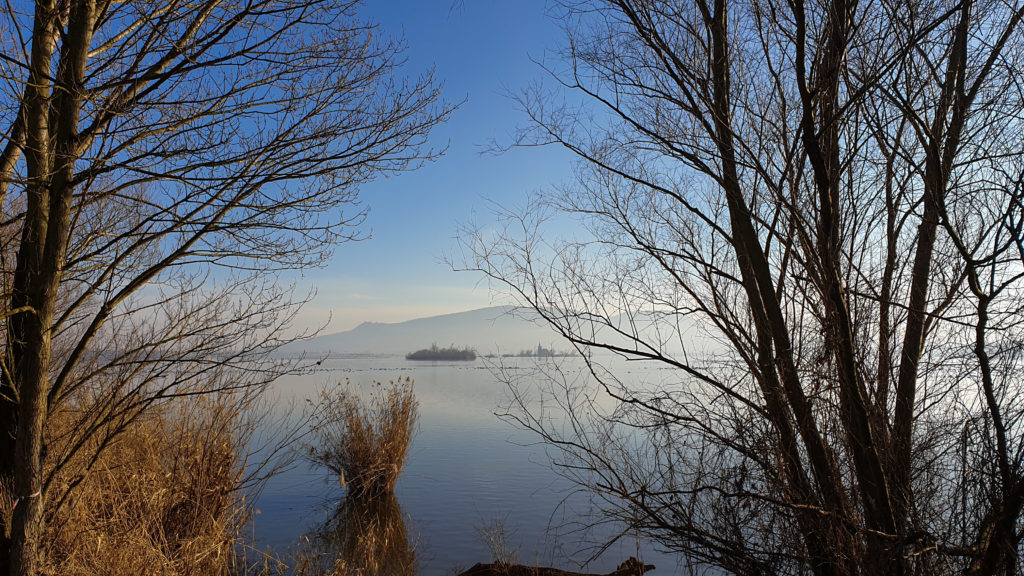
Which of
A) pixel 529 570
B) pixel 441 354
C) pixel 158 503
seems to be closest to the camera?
pixel 158 503

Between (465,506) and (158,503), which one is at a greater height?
(158,503)

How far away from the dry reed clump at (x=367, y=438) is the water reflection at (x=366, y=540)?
0.96 feet

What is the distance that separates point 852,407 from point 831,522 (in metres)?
0.59

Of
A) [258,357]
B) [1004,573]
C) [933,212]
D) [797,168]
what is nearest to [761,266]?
[797,168]

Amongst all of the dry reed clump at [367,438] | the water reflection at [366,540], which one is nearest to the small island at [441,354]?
the dry reed clump at [367,438]

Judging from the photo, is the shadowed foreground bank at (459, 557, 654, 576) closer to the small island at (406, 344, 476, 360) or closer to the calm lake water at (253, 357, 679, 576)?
the calm lake water at (253, 357, 679, 576)

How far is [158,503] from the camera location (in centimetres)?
458

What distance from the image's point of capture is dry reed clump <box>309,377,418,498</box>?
26.7 ft

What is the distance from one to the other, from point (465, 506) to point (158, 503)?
349cm

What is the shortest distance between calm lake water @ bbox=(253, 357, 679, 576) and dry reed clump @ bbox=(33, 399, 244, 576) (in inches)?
44.3

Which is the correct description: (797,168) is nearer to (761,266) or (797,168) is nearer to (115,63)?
(761,266)

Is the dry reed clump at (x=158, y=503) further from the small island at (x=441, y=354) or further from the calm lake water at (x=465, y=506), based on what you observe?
the small island at (x=441, y=354)

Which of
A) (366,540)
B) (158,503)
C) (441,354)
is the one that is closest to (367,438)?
(366,540)

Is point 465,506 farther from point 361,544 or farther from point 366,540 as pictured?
point 361,544
